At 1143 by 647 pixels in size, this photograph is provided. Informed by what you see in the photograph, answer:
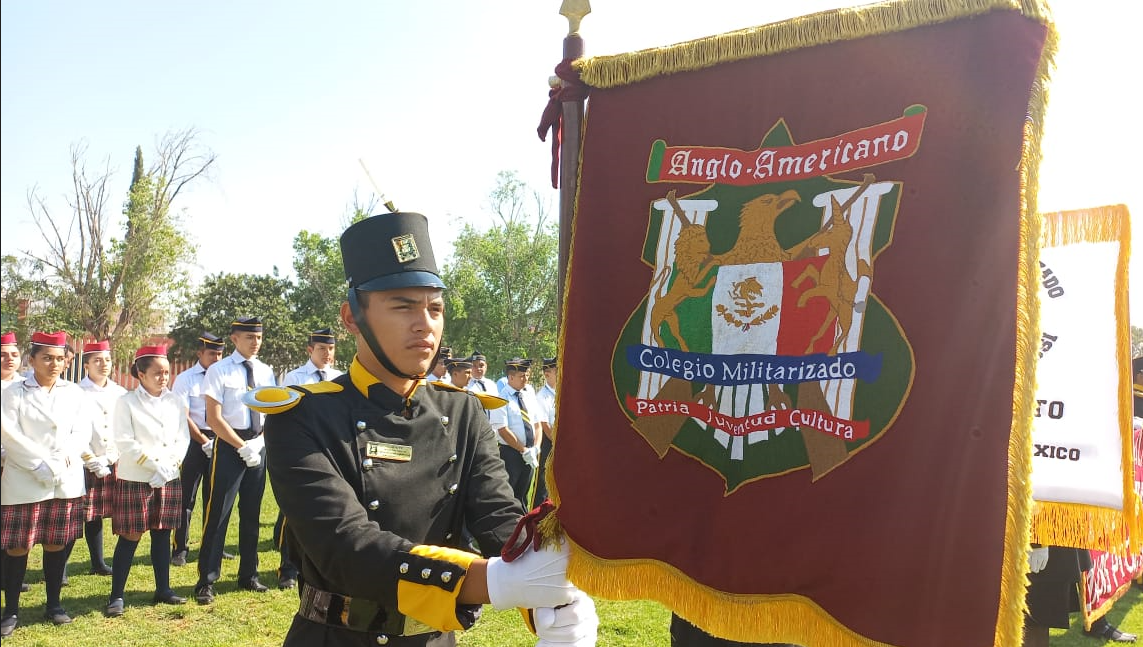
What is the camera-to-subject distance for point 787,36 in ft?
5.97

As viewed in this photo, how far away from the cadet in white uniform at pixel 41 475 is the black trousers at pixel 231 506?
36.6 inches

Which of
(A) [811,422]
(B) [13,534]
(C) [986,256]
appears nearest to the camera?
(C) [986,256]

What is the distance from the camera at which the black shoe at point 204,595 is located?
19.4ft

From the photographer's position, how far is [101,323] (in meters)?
24.6

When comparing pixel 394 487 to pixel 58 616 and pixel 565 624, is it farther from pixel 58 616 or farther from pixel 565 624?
pixel 58 616

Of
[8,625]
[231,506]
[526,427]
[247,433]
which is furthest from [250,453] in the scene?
[526,427]

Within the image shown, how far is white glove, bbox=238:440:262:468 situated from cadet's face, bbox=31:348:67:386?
58.2 inches

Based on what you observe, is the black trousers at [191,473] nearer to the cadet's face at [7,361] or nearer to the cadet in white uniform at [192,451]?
the cadet in white uniform at [192,451]

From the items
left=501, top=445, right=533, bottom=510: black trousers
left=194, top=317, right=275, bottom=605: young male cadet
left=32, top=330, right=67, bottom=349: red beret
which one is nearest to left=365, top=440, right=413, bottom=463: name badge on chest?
left=194, top=317, right=275, bottom=605: young male cadet

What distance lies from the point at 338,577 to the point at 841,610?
1.20 meters

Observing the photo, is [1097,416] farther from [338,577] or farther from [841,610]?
[338,577]

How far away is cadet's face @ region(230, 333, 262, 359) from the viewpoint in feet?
22.2

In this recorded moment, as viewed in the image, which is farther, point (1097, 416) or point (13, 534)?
point (13, 534)

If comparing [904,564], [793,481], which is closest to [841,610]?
[904,564]
